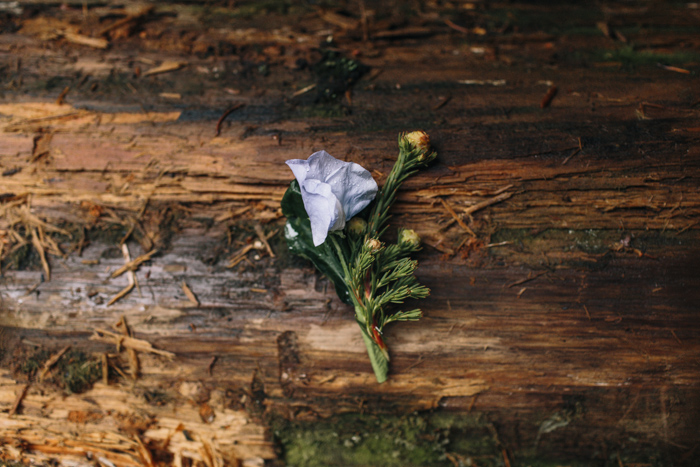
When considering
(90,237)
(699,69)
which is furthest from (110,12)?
(699,69)

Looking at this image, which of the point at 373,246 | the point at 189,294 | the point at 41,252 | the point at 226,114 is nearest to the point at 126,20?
the point at 226,114

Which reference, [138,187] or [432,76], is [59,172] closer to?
[138,187]

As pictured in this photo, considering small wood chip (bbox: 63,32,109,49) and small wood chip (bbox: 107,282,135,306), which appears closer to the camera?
small wood chip (bbox: 107,282,135,306)

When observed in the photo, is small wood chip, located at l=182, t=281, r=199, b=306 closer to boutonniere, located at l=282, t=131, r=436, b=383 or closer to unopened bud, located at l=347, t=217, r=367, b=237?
boutonniere, located at l=282, t=131, r=436, b=383

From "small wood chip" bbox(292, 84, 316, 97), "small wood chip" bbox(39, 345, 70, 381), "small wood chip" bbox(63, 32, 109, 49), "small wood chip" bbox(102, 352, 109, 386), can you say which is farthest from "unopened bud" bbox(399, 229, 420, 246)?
"small wood chip" bbox(63, 32, 109, 49)

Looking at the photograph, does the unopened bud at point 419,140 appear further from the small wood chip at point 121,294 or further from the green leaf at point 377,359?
the small wood chip at point 121,294

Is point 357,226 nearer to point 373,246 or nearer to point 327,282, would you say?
point 373,246

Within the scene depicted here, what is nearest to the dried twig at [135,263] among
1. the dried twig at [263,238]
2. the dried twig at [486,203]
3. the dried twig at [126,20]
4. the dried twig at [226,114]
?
the dried twig at [263,238]

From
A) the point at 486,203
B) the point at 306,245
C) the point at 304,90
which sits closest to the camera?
the point at 306,245
